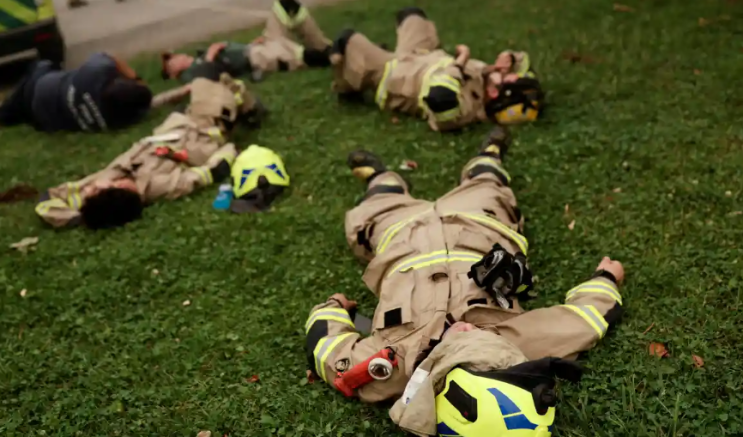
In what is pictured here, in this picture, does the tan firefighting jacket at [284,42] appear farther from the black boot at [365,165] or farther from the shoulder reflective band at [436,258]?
the shoulder reflective band at [436,258]

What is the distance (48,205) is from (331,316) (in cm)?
249

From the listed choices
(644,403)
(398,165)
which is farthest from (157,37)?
(644,403)

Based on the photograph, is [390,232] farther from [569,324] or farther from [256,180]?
[256,180]

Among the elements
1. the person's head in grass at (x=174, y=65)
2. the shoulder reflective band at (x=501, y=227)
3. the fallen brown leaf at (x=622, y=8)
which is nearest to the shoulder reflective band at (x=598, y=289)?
the shoulder reflective band at (x=501, y=227)

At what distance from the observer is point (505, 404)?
2.17m

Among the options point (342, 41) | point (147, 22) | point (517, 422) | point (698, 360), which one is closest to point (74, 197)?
point (342, 41)

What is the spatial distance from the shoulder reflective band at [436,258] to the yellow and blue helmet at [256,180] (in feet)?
4.91

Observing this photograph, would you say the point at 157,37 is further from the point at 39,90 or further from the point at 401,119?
the point at 401,119

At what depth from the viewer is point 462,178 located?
4082 millimetres

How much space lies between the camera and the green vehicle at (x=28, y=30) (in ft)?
21.4

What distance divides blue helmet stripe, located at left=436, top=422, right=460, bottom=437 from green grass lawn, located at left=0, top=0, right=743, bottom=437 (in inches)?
15.3

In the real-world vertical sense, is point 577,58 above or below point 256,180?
above

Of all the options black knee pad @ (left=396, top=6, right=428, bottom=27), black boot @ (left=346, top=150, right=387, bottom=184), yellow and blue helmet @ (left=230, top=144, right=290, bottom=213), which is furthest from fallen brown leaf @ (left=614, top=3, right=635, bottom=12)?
yellow and blue helmet @ (left=230, top=144, right=290, bottom=213)

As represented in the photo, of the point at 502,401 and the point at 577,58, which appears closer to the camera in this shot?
the point at 502,401
